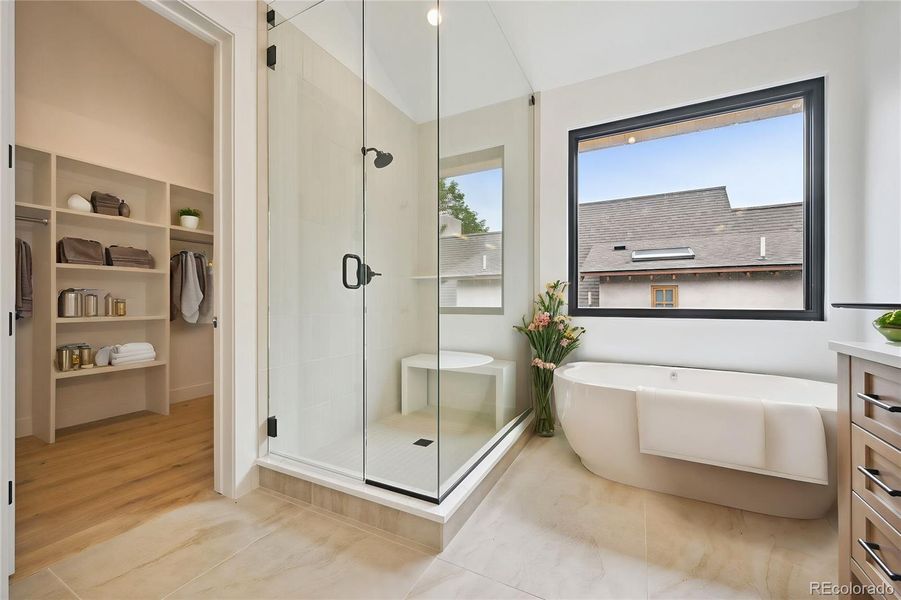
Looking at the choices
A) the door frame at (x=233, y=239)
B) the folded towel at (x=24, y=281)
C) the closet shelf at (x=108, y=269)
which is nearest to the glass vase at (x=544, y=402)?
the door frame at (x=233, y=239)

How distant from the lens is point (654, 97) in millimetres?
2695

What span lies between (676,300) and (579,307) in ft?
2.16

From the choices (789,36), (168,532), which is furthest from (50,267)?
Answer: (789,36)

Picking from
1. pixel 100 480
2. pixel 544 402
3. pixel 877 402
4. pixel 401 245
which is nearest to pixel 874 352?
pixel 877 402

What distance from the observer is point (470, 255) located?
196 centimetres

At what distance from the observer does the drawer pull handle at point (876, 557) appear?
93cm

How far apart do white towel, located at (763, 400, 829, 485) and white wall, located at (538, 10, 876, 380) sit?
914mm

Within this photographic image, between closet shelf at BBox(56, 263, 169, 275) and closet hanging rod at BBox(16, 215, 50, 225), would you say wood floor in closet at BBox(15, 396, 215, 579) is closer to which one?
closet shelf at BBox(56, 263, 169, 275)

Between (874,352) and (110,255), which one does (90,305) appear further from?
(874,352)

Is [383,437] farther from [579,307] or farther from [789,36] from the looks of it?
[789,36]

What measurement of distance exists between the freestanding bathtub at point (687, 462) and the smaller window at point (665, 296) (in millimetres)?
494

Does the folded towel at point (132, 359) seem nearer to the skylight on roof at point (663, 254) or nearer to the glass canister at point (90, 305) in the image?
the glass canister at point (90, 305)

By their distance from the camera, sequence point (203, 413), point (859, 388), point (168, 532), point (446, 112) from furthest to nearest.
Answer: point (203, 413)
point (446, 112)
point (168, 532)
point (859, 388)

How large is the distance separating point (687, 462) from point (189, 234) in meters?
4.34
